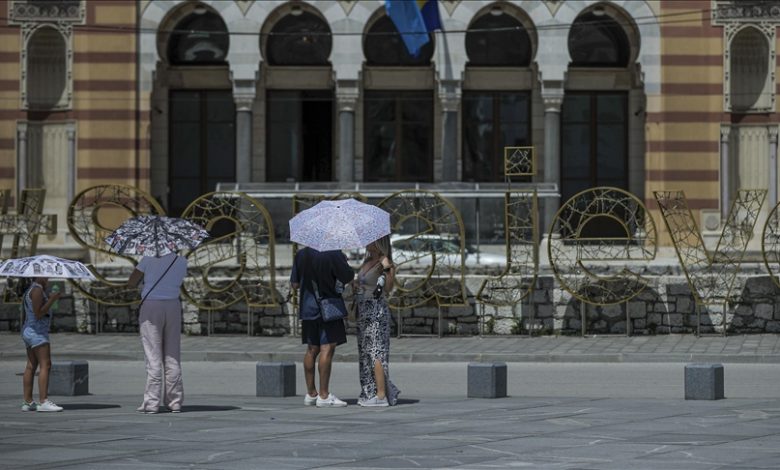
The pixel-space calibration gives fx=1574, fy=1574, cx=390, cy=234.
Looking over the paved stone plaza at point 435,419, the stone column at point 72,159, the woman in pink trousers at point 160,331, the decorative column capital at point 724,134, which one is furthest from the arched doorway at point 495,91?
the woman in pink trousers at point 160,331

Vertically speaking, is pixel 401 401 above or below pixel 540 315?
below

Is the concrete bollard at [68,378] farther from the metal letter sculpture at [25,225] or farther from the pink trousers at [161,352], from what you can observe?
the metal letter sculpture at [25,225]

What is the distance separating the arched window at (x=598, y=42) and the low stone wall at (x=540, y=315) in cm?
1360

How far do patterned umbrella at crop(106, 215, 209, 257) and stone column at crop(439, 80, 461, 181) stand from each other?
21.8 m

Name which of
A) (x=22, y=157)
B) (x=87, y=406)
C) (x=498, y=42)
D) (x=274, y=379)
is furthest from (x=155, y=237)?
(x=498, y=42)

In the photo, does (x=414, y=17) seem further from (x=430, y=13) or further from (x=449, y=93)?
(x=449, y=93)

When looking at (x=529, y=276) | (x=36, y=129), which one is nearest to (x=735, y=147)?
(x=529, y=276)

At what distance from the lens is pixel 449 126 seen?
3738 centimetres

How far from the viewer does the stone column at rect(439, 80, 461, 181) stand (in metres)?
37.1

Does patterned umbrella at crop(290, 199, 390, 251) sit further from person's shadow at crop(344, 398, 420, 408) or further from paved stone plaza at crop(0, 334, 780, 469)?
person's shadow at crop(344, 398, 420, 408)

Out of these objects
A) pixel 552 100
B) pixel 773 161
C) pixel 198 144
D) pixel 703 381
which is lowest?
pixel 703 381

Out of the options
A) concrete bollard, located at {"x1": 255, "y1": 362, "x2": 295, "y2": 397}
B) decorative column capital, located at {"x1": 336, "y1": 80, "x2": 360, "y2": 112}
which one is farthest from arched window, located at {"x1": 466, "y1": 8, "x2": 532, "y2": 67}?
concrete bollard, located at {"x1": 255, "y1": 362, "x2": 295, "y2": 397}

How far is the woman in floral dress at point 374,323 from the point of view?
50.9ft

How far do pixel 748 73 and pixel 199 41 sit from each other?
13246mm
